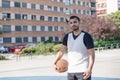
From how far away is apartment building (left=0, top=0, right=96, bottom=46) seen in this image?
75250mm

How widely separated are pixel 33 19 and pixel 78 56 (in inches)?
2989

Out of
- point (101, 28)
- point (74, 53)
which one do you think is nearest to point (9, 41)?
point (101, 28)

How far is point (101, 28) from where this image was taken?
70.8 meters

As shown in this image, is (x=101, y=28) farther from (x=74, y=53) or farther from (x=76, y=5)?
(x=74, y=53)

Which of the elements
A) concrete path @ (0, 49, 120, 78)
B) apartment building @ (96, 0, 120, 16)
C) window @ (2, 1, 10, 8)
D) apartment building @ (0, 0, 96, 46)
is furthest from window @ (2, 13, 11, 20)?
apartment building @ (96, 0, 120, 16)

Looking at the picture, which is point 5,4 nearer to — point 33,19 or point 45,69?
point 33,19

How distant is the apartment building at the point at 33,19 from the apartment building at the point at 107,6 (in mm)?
41400

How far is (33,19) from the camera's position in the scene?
8256cm

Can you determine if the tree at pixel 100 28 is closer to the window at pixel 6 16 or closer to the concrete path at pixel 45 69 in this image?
the window at pixel 6 16

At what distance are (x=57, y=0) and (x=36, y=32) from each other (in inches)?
460

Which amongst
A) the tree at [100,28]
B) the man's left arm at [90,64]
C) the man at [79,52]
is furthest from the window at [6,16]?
the man's left arm at [90,64]

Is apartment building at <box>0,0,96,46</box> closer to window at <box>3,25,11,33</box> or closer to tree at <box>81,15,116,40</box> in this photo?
window at <box>3,25,11,33</box>

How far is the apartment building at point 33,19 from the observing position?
Answer: 75.2 metres

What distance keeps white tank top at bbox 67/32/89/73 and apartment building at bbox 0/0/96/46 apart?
62.0m
